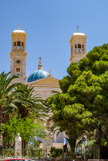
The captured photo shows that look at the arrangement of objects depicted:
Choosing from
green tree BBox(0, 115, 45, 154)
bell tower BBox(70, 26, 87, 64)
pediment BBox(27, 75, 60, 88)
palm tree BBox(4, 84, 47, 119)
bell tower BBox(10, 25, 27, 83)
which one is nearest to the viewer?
green tree BBox(0, 115, 45, 154)

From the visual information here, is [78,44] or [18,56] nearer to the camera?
[18,56]

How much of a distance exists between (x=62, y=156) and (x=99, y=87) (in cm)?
586

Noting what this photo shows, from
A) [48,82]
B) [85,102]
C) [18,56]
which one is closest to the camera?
[85,102]

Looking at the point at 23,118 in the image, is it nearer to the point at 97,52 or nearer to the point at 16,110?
the point at 16,110

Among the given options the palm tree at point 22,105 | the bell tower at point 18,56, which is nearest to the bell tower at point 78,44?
the bell tower at point 18,56

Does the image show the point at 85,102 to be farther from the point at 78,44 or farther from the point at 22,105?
the point at 78,44

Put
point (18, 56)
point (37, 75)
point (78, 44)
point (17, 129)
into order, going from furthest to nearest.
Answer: point (37, 75), point (78, 44), point (18, 56), point (17, 129)

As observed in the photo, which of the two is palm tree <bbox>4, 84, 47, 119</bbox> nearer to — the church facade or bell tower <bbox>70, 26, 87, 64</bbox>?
the church facade

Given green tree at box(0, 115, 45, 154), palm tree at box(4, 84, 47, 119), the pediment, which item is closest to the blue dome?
the pediment

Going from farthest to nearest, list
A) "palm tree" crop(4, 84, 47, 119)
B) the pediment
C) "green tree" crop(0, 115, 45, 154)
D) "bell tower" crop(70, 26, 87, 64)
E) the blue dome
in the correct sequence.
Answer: the blue dome → "bell tower" crop(70, 26, 87, 64) → the pediment → "palm tree" crop(4, 84, 47, 119) → "green tree" crop(0, 115, 45, 154)

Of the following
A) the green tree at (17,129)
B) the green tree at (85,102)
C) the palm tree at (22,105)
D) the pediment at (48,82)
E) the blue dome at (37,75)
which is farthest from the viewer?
the blue dome at (37,75)

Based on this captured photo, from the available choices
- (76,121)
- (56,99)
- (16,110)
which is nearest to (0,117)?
(16,110)

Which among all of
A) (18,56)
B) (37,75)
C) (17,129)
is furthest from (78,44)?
(17,129)

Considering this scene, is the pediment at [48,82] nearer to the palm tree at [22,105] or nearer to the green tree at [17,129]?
the palm tree at [22,105]
